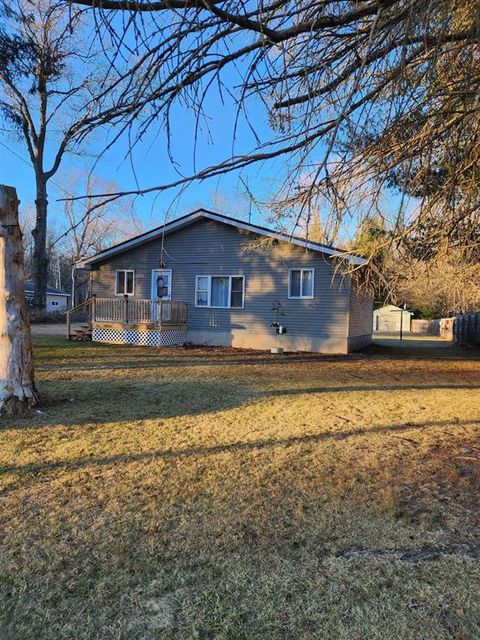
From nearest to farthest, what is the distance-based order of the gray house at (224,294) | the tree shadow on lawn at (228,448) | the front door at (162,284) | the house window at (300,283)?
the tree shadow on lawn at (228,448) < the gray house at (224,294) < the house window at (300,283) < the front door at (162,284)

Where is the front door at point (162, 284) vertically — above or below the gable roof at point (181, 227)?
below

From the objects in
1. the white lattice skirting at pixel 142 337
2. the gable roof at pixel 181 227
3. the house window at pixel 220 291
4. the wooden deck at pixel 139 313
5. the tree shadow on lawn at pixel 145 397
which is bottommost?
the tree shadow on lawn at pixel 145 397

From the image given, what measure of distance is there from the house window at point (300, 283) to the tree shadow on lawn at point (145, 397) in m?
6.59

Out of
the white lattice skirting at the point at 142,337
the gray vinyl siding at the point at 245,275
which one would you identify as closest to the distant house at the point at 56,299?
the white lattice skirting at the point at 142,337

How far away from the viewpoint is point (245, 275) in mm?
16266

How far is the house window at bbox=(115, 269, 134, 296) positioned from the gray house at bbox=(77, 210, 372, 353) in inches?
2.2

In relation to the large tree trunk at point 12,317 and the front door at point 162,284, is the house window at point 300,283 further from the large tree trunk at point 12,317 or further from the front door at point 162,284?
the large tree trunk at point 12,317

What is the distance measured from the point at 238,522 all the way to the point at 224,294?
45.0ft

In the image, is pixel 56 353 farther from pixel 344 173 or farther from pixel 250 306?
pixel 344 173

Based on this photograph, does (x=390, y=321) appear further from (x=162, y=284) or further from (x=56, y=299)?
(x=56, y=299)

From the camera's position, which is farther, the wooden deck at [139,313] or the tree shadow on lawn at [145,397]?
the wooden deck at [139,313]

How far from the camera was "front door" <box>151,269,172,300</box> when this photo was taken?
17266mm

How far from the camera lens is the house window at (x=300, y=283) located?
51.0 ft

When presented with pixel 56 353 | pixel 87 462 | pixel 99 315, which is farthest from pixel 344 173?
pixel 99 315
